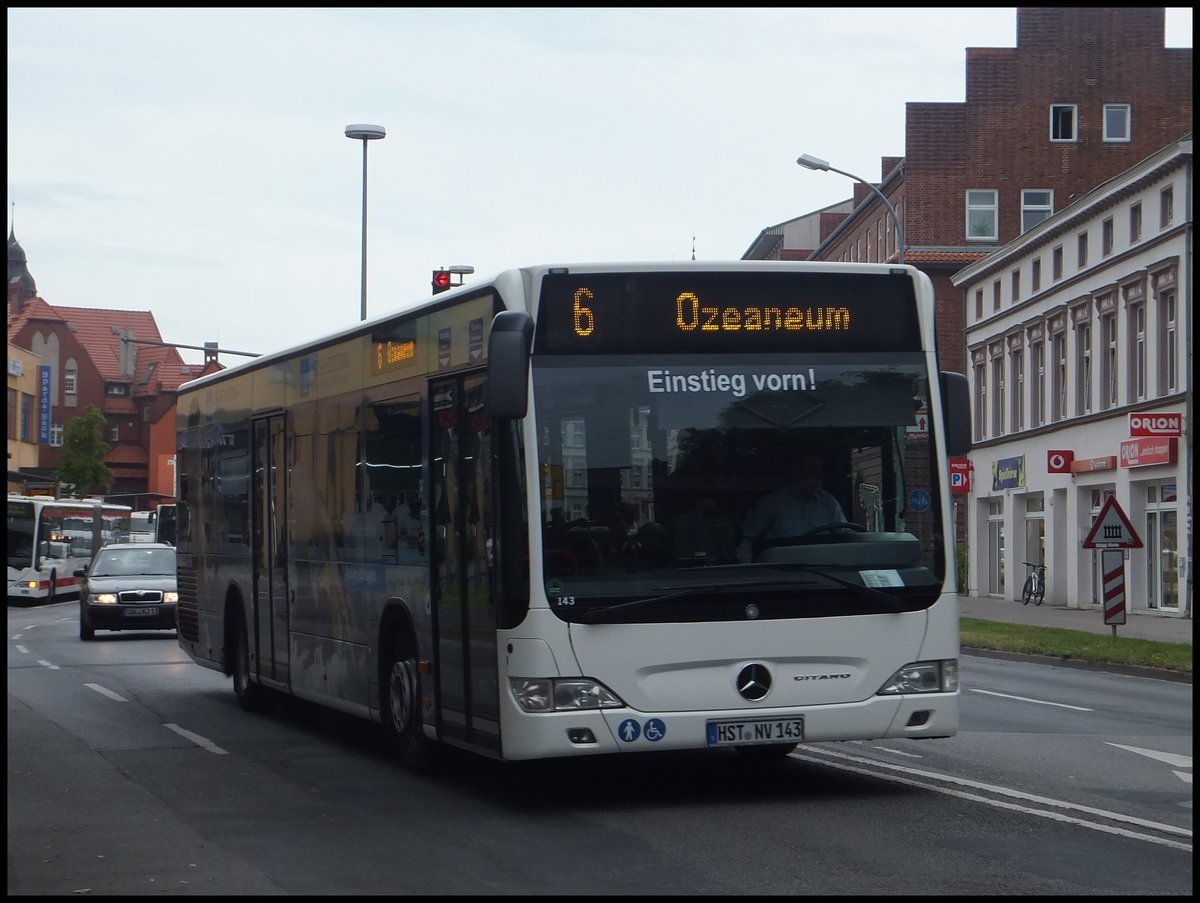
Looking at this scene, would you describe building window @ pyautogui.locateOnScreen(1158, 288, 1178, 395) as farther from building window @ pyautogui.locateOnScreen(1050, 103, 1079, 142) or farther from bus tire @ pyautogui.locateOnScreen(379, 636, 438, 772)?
bus tire @ pyautogui.locateOnScreen(379, 636, 438, 772)

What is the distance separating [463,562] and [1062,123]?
187 feet

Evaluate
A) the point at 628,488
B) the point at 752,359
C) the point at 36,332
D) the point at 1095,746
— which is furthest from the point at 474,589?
the point at 36,332

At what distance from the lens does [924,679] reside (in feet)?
35.0

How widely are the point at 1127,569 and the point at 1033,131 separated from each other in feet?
84.1

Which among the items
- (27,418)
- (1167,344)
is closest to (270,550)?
(1167,344)

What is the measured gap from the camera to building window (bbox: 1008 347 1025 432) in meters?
53.2

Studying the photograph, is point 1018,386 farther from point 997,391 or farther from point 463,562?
point 463,562

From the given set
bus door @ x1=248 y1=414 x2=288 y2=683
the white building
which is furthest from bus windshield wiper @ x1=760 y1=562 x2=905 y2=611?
the white building

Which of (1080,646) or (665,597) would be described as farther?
(1080,646)

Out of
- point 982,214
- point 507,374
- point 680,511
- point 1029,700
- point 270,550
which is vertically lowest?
point 1029,700

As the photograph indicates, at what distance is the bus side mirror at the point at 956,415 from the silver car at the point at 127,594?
2303cm

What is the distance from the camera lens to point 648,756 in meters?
13.6

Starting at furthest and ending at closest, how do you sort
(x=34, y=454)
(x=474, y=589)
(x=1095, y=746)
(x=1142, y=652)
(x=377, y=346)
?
(x=34, y=454) < (x=1142, y=652) < (x=1095, y=746) < (x=377, y=346) < (x=474, y=589)

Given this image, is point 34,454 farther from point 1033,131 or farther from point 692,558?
point 692,558
